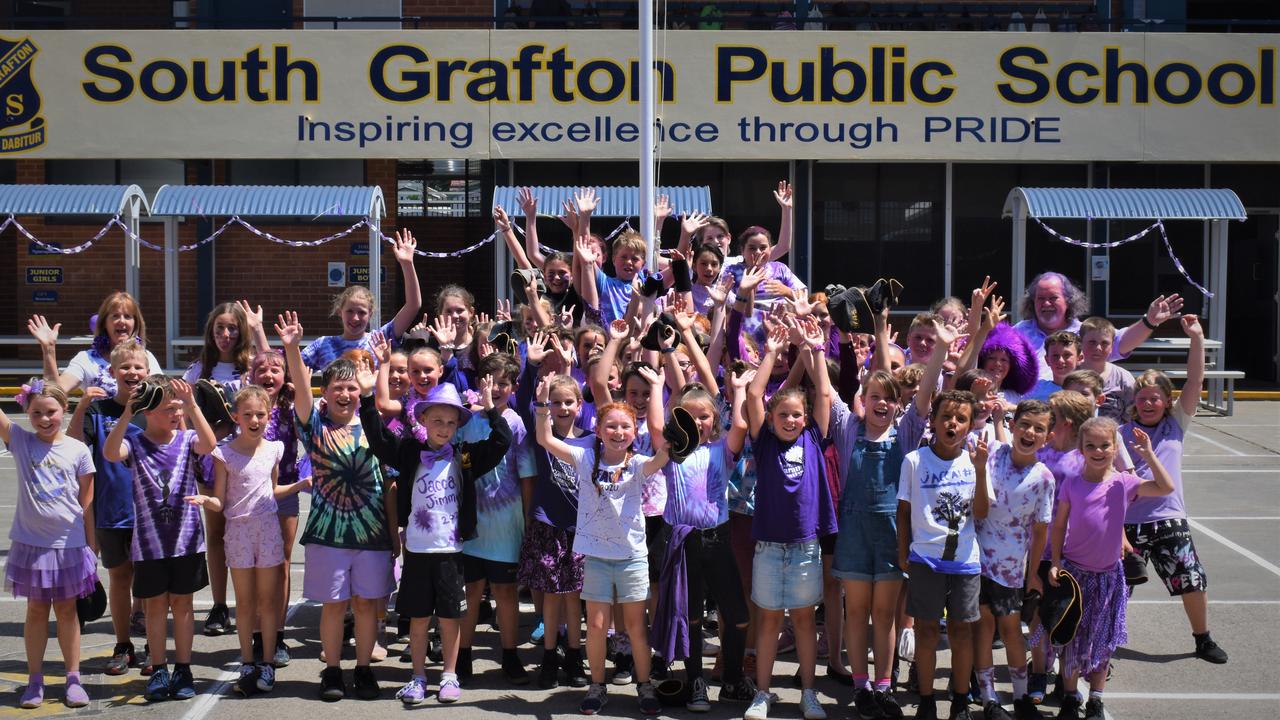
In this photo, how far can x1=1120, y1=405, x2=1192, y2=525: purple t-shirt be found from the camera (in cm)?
666

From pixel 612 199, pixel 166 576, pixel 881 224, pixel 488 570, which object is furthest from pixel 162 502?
pixel 881 224

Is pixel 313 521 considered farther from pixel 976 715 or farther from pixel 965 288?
pixel 965 288

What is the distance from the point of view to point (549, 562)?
246 inches

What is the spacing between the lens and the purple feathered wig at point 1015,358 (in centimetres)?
690

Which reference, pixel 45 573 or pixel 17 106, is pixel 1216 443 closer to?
pixel 45 573

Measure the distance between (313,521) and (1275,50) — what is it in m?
15.2

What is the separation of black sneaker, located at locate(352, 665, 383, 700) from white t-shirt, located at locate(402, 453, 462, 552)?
1.96 feet

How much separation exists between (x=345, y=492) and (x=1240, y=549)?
21.1 ft

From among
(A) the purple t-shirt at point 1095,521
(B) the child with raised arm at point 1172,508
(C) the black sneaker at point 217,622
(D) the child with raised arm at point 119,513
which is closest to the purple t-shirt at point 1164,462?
(B) the child with raised arm at point 1172,508

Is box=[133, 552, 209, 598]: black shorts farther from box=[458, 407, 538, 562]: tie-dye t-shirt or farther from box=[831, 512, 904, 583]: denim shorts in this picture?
box=[831, 512, 904, 583]: denim shorts

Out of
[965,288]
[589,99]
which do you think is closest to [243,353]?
[589,99]

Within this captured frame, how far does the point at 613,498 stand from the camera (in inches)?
231

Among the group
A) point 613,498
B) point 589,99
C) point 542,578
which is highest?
point 589,99

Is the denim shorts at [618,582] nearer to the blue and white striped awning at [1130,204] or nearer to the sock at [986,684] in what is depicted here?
the sock at [986,684]
